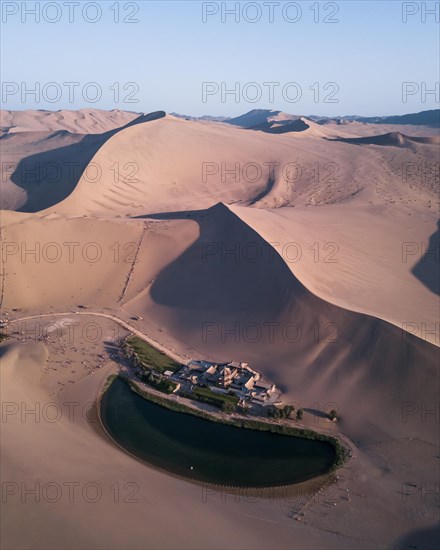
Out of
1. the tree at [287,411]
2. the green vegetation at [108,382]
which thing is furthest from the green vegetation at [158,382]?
the tree at [287,411]

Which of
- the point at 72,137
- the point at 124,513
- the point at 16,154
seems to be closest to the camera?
the point at 124,513

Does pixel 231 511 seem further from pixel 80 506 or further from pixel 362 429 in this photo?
pixel 362 429

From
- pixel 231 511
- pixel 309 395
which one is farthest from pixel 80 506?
pixel 309 395

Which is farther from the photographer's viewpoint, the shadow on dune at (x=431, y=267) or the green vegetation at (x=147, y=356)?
the shadow on dune at (x=431, y=267)

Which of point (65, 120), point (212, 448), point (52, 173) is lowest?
point (212, 448)

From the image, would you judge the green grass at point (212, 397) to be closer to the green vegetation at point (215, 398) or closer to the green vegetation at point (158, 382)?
the green vegetation at point (215, 398)

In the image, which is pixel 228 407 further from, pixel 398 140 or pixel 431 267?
pixel 398 140

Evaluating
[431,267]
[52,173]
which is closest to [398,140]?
[431,267]
